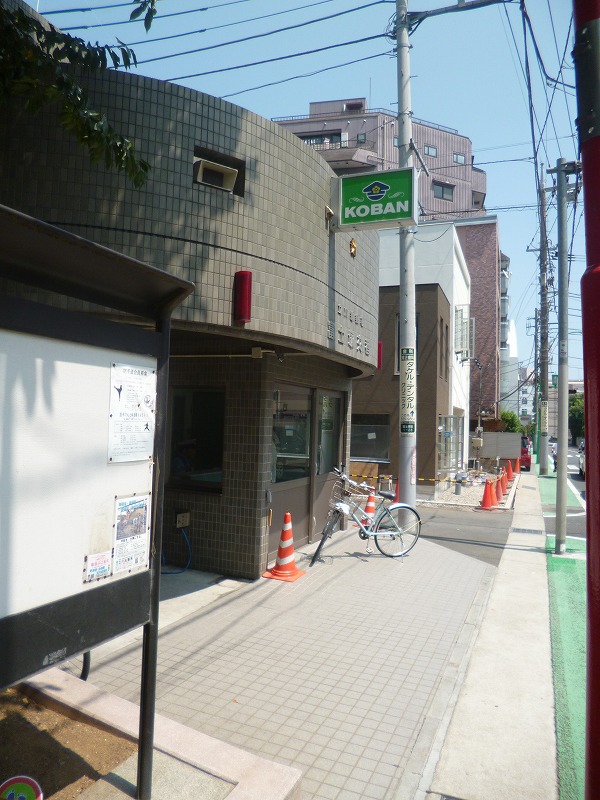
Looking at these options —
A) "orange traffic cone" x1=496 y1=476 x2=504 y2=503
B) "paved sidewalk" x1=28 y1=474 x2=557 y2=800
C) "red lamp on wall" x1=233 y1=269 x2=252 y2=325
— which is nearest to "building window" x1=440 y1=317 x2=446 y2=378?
"orange traffic cone" x1=496 y1=476 x2=504 y2=503

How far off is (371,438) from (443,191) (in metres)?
41.7

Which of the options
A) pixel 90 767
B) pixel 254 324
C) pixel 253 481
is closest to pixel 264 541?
pixel 253 481

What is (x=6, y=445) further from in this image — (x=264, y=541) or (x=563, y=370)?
(x=563, y=370)

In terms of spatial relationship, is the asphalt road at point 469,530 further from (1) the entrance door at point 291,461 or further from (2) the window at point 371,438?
(2) the window at point 371,438

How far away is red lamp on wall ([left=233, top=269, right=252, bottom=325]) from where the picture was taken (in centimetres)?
589

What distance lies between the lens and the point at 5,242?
7.53ft

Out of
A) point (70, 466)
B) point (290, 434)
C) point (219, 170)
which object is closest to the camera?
point (70, 466)

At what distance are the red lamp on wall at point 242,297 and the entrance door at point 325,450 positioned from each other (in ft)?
12.2

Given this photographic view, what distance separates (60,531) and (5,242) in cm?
121

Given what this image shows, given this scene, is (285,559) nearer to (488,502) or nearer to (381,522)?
(381,522)

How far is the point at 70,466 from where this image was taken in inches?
101

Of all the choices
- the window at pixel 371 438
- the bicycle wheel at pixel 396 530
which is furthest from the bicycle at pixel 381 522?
the window at pixel 371 438

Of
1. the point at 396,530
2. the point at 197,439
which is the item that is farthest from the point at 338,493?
the point at 197,439

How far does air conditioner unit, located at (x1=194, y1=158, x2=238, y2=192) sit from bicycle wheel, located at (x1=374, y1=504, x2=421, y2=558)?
545cm
